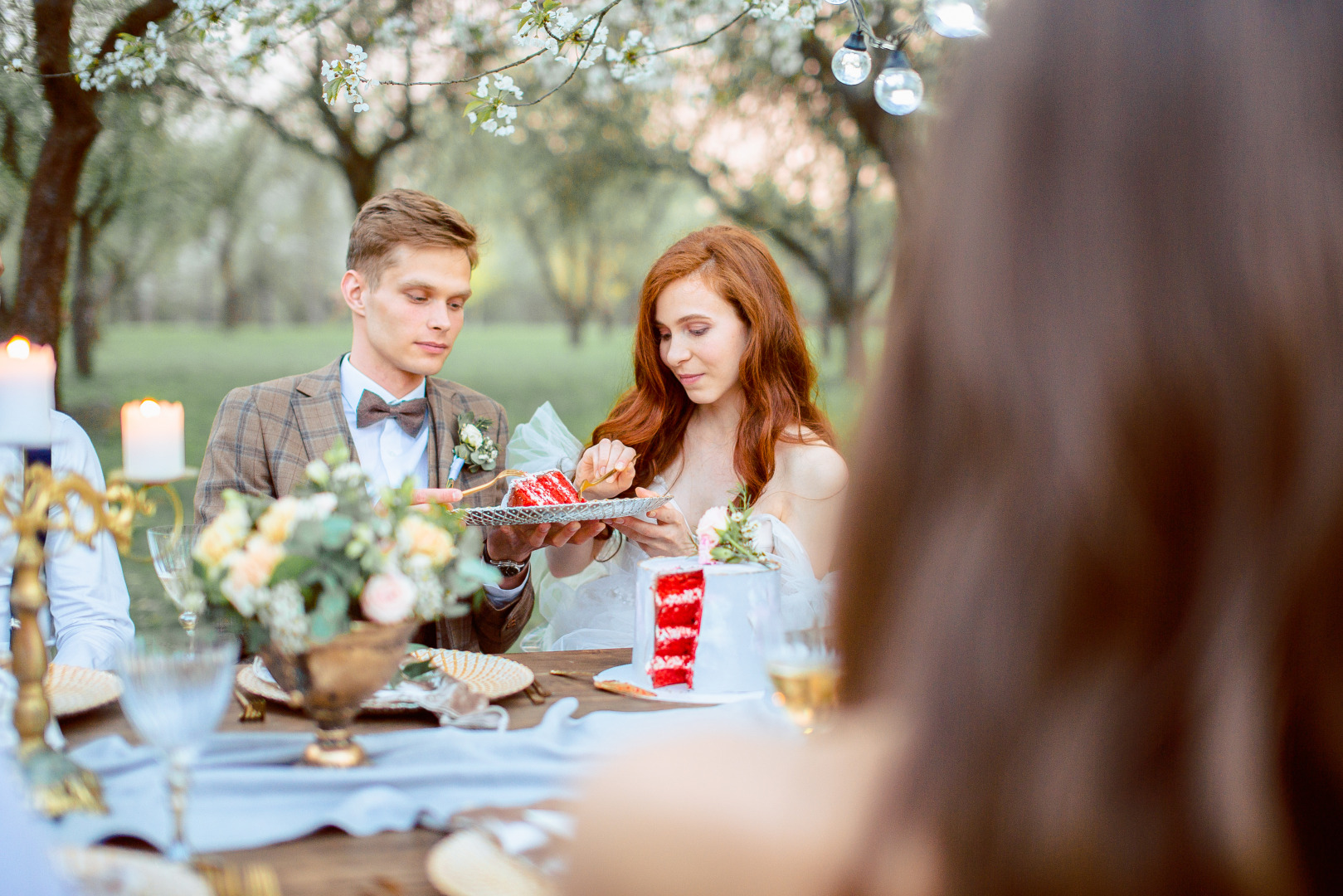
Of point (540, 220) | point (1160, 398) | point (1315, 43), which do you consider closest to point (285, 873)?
point (1160, 398)

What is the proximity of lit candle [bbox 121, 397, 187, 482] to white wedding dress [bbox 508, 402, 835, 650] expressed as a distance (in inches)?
58.3

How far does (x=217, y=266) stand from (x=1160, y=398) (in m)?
11.7

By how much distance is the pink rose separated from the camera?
138 cm

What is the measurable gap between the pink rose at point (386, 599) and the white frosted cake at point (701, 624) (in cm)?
66

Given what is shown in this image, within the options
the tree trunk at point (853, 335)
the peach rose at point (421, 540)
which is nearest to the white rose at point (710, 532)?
the peach rose at point (421, 540)

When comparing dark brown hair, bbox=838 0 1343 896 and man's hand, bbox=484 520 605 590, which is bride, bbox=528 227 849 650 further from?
dark brown hair, bbox=838 0 1343 896

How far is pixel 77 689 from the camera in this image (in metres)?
1.78

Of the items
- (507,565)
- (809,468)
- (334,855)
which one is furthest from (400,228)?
(334,855)

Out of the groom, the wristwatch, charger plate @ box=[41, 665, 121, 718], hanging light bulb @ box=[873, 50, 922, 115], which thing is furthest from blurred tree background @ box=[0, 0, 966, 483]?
charger plate @ box=[41, 665, 121, 718]

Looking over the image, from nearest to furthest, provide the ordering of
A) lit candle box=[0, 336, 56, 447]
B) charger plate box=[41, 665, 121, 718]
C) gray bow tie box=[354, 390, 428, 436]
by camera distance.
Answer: lit candle box=[0, 336, 56, 447] → charger plate box=[41, 665, 121, 718] → gray bow tie box=[354, 390, 428, 436]

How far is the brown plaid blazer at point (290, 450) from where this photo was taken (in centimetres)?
285

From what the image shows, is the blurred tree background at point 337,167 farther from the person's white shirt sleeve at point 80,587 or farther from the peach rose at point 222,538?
the peach rose at point 222,538

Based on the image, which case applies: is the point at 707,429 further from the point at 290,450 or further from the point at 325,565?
the point at 325,565

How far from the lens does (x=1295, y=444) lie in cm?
60
